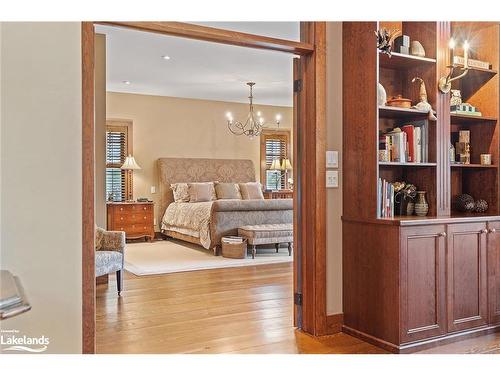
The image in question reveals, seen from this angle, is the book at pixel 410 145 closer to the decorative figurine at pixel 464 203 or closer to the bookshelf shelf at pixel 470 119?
the bookshelf shelf at pixel 470 119

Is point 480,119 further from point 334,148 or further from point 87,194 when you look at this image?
point 87,194

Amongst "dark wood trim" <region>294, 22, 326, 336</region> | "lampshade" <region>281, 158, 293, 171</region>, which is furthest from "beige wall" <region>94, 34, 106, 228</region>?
"lampshade" <region>281, 158, 293, 171</region>

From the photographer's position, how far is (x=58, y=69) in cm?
253

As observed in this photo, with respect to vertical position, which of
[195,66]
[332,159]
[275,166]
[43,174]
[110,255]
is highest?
[195,66]

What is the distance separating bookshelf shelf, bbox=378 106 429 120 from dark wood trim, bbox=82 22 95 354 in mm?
1886

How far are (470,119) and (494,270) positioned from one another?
48.0 inches

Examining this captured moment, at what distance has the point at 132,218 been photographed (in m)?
8.54

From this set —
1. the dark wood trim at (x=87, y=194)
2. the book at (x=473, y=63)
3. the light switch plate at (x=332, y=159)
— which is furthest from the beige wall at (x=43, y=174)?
the book at (x=473, y=63)

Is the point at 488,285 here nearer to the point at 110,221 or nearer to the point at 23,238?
the point at 23,238

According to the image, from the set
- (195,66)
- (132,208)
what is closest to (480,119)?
(195,66)

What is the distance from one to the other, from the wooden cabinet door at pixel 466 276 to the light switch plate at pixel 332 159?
0.88 meters

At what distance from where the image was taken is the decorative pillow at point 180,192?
350 inches

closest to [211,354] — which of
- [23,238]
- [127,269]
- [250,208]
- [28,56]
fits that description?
[23,238]

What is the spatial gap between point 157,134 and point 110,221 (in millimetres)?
2005
